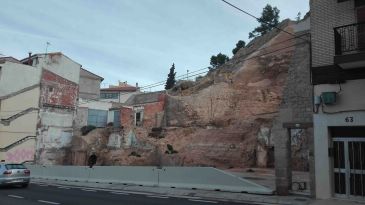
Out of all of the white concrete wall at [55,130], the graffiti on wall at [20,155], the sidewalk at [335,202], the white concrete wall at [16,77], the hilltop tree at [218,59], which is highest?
the hilltop tree at [218,59]

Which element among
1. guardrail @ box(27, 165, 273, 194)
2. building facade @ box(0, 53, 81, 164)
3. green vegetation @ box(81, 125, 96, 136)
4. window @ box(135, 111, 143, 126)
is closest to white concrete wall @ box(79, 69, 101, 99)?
building facade @ box(0, 53, 81, 164)

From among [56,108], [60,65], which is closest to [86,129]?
[56,108]

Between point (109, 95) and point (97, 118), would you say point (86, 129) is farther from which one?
point (109, 95)

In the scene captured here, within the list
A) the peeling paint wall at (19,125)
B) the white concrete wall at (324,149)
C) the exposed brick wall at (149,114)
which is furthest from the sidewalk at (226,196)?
the peeling paint wall at (19,125)

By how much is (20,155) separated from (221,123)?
2142cm

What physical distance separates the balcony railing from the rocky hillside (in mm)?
15377

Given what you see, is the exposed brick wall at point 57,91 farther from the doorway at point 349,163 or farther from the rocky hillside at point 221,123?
the doorway at point 349,163

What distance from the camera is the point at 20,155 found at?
42.8m

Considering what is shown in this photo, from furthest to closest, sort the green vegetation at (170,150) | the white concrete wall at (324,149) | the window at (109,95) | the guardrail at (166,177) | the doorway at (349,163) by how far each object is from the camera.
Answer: the window at (109,95), the green vegetation at (170,150), the guardrail at (166,177), the white concrete wall at (324,149), the doorway at (349,163)

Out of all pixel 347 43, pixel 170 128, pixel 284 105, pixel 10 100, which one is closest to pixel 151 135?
pixel 170 128

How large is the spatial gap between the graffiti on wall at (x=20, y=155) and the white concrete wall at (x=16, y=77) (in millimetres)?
6186

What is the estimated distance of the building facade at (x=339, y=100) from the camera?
14.8 metres

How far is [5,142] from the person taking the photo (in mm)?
41625

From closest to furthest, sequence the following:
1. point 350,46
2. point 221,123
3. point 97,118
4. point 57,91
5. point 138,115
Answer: point 350,46 → point 221,123 → point 57,91 → point 138,115 → point 97,118
